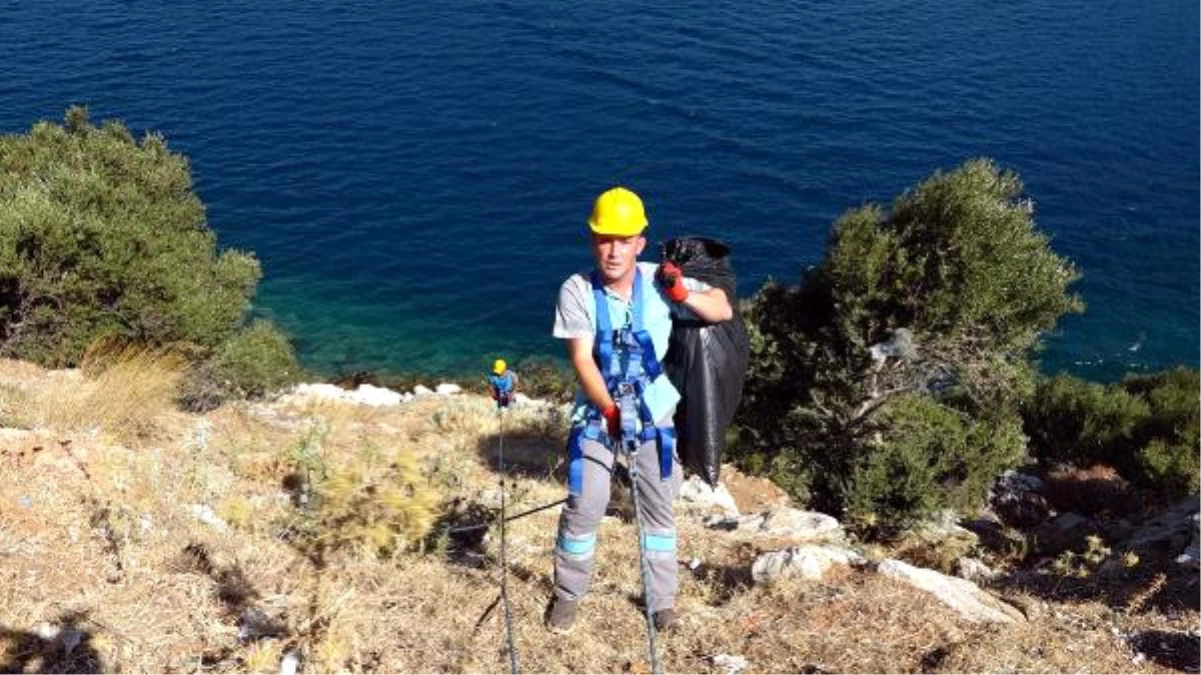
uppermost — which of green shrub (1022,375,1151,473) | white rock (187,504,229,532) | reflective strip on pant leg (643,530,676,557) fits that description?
reflective strip on pant leg (643,530,676,557)

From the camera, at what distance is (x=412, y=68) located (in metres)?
55.2

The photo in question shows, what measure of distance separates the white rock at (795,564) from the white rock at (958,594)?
15.8 inches

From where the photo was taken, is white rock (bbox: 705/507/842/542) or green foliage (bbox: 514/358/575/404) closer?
white rock (bbox: 705/507/842/542)

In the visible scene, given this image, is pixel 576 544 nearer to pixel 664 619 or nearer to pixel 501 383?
pixel 664 619

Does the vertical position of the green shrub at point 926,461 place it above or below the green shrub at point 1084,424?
above

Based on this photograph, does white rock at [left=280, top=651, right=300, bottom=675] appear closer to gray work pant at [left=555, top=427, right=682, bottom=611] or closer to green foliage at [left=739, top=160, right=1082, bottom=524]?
gray work pant at [left=555, top=427, right=682, bottom=611]

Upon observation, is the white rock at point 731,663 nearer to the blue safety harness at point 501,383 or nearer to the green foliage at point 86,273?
the blue safety harness at point 501,383

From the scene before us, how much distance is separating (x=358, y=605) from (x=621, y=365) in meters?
2.44

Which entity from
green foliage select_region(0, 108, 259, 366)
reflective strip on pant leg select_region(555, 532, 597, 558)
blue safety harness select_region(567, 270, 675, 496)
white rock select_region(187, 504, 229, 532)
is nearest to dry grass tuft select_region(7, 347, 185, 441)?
white rock select_region(187, 504, 229, 532)

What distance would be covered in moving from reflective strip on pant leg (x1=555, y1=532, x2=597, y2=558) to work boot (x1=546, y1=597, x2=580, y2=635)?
0.38 metres

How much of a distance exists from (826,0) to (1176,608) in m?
62.8

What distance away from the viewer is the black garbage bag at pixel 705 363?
6316 mm

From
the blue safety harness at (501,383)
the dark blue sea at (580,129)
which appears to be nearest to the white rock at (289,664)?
the blue safety harness at (501,383)

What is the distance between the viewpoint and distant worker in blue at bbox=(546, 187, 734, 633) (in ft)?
19.5
